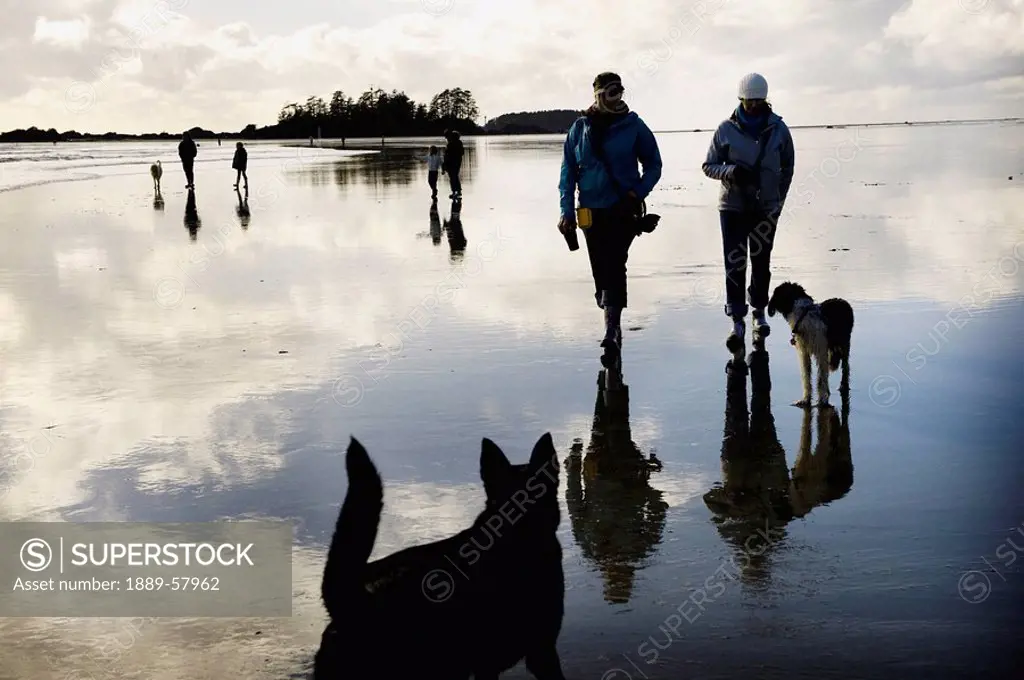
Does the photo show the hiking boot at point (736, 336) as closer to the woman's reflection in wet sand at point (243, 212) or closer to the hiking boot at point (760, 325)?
the hiking boot at point (760, 325)

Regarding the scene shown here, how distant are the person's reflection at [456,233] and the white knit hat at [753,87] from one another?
275 inches

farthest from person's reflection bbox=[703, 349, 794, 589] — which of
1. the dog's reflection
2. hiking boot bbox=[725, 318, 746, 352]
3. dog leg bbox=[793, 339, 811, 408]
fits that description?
hiking boot bbox=[725, 318, 746, 352]

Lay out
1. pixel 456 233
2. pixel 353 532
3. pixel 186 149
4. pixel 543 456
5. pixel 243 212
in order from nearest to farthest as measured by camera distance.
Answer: pixel 353 532 → pixel 543 456 → pixel 456 233 → pixel 243 212 → pixel 186 149

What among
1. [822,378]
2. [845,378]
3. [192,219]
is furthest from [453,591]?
[192,219]

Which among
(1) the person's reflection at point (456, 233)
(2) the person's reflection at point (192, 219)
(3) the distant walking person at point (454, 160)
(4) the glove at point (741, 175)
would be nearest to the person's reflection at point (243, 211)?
(2) the person's reflection at point (192, 219)

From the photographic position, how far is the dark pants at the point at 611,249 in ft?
29.0

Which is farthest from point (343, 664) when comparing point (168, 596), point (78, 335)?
point (78, 335)

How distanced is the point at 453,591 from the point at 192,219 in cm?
2163

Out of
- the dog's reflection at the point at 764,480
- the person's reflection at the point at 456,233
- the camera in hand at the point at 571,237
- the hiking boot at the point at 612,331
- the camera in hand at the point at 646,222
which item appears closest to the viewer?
the dog's reflection at the point at 764,480

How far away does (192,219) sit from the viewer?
23.7 metres

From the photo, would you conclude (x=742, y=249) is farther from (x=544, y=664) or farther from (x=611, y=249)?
(x=544, y=664)

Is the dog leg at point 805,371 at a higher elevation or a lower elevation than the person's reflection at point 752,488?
higher

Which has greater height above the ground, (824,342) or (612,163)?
(612,163)

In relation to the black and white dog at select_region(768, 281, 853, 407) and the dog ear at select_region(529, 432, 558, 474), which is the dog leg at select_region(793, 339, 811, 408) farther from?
the dog ear at select_region(529, 432, 558, 474)
